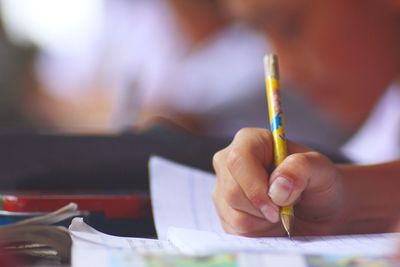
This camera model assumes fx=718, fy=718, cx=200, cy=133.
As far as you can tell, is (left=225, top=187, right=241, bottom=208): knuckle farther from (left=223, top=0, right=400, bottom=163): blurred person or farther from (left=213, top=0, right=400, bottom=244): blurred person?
(left=223, top=0, right=400, bottom=163): blurred person

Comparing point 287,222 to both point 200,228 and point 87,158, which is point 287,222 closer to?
point 200,228

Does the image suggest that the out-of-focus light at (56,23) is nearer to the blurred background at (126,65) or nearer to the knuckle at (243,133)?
the blurred background at (126,65)

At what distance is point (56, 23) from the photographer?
2348 millimetres

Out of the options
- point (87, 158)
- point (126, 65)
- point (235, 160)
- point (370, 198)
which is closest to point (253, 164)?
point (235, 160)

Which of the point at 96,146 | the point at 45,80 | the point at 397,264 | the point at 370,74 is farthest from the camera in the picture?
the point at 45,80

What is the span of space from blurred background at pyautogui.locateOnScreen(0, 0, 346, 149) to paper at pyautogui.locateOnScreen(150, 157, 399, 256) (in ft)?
3.18

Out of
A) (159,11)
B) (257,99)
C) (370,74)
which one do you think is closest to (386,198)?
(370,74)

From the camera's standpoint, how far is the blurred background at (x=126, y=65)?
179 centimetres

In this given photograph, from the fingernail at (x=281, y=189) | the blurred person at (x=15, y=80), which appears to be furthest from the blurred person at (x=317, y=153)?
the blurred person at (x=15, y=80)

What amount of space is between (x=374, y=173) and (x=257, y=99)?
1.11m

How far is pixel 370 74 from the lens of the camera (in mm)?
1354

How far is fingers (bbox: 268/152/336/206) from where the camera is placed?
1.56 ft

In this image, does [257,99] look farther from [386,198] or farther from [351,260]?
[351,260]

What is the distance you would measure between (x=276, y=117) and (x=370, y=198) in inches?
4.2
